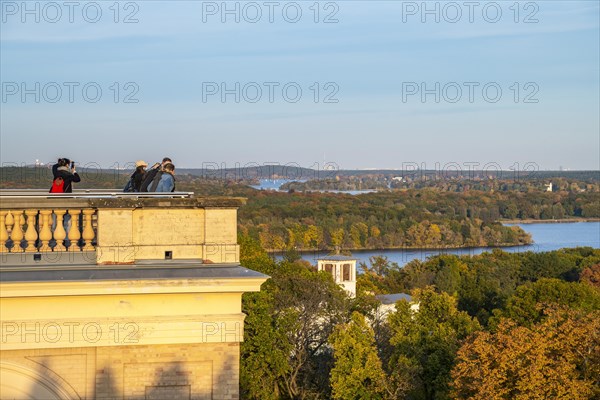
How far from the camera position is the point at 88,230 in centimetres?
974

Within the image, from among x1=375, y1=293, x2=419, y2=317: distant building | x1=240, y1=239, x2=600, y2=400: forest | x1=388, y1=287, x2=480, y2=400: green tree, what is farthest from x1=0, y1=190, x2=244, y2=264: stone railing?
x1=375, y1=293, x2=419, y2=317: distant building

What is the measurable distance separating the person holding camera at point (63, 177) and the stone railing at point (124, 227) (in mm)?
2679

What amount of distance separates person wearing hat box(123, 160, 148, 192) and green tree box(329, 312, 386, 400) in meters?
27.1

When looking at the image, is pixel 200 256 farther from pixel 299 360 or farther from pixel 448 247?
pixel 448 247

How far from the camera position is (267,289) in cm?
4681

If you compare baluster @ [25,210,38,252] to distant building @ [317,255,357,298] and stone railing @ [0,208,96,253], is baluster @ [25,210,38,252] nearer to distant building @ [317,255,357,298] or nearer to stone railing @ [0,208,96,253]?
stone railing @ [0,208,96,253]

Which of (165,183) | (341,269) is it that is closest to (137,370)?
(165,183)

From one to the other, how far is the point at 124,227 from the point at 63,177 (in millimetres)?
3384

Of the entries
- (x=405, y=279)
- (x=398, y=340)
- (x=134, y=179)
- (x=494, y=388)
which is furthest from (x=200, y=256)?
(x=405, y=279)

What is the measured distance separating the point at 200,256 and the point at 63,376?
165 centimetres

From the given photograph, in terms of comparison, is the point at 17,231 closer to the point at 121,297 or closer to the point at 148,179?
the point at 121,297

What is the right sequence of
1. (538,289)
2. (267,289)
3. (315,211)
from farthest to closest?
1. (315,211)
2. (538,289)
3. (267,289)

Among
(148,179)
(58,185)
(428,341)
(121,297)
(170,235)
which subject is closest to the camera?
(121,297)

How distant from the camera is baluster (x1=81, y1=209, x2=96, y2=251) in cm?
972
